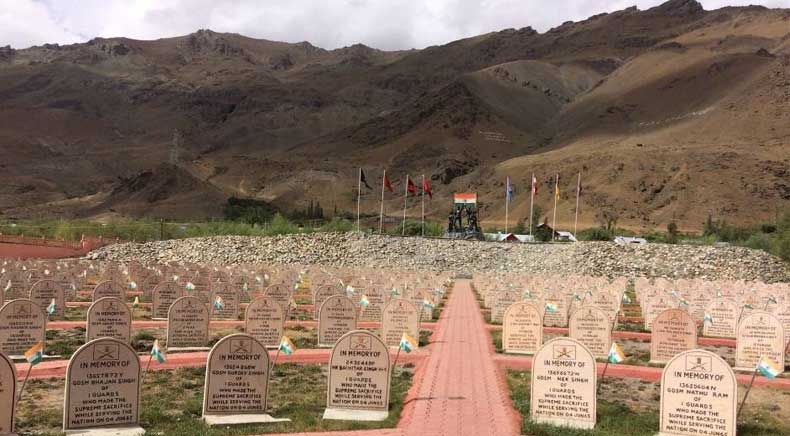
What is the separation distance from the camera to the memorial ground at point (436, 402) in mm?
8422

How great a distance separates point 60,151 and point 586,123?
125 m

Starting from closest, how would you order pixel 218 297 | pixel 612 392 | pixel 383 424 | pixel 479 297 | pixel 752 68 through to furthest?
pixel 383 424 < pixel 612 392 < pixel 218 297 < pixel 479 297 < pixel 752 68

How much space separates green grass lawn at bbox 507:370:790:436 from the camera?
857 cm

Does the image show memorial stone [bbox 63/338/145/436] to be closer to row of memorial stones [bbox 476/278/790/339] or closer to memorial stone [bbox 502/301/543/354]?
memorial stone [bbox 502/301/543/354]

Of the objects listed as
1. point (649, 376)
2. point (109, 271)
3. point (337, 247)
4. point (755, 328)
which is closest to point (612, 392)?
Answer: point (649, 376)

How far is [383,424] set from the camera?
8.55m

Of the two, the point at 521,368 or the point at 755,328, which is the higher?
the point at 755,328

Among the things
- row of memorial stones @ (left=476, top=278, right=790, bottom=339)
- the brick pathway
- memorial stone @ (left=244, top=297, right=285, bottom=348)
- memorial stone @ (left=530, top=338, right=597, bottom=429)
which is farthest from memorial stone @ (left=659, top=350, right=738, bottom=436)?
memorial stone @ (left=244, top=297, right=285, bottom=348)

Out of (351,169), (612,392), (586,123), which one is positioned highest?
(586,123)

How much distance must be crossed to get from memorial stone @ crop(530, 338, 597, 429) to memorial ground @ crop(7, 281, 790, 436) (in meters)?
0.24

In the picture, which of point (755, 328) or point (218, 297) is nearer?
point (755, 328)

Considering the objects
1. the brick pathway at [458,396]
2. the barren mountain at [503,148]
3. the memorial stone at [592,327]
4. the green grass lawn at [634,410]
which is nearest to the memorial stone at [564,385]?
the green grass lawn at [634,410]

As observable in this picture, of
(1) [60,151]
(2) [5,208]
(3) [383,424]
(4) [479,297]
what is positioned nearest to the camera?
(3) [383,424]

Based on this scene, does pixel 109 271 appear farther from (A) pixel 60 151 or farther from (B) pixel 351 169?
(A) pixel 60 151
